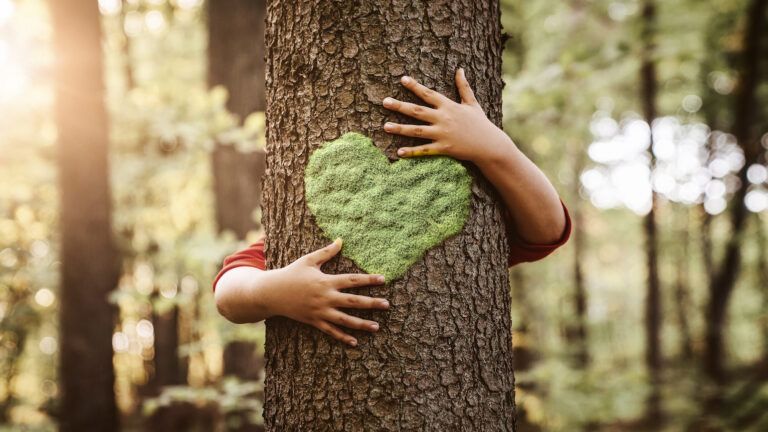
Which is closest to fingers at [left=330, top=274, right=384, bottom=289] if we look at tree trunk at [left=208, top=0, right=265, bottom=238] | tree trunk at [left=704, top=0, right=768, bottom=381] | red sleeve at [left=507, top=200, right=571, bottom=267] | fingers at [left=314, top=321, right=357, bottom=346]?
fingers at [left=314, top=321, right=357, bottom=346]

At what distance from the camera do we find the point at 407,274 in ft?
4.62

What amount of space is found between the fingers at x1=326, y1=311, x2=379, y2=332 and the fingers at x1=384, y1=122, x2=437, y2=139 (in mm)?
544

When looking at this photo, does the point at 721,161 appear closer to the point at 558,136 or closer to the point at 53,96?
the point at 558,136

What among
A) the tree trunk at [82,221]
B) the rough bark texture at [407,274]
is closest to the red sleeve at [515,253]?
the rough bark texture at [407,274]

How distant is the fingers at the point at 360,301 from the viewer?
4.50 ft

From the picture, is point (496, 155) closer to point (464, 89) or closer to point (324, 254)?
point (464, 89)

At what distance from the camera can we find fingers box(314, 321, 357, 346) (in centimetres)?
140

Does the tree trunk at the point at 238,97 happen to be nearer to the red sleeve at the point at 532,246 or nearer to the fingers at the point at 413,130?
the red sleeve at the point at 532,246

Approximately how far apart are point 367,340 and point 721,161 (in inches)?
624

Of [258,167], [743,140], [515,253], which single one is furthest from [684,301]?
[515,253]

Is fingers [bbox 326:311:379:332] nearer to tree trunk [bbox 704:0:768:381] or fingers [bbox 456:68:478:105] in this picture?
fingers [bbox 456:68:478:105]

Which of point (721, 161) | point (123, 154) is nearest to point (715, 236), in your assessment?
point (721, 161)

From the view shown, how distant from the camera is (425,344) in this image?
1402mm

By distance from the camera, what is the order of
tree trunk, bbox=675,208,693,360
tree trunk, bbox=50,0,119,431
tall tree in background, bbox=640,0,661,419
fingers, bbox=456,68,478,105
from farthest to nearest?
tree trunk, bbox=675,208,693,360 < tall tree in background, bbox=640,0,661,419 < tree trunk, bbox=50,0,119,431 < fingers, bbox=456,68,478,105
